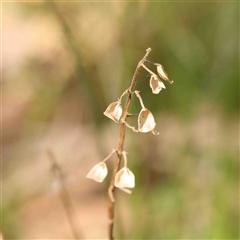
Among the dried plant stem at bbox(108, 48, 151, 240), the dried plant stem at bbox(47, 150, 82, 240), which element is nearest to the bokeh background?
the dried plant stem at bbox(47, 150, 82, 240)

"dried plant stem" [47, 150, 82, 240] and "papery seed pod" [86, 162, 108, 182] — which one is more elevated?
"papery seed pod" [86, 162, 108, 182]

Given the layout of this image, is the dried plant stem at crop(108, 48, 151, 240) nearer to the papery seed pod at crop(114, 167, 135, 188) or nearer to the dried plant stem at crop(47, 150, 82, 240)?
the papery seed pod at crop(114, 167, 135, 188)

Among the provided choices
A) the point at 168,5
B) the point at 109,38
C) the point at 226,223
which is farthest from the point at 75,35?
the point at 226,223

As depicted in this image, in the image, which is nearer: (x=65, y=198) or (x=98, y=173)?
(x=98, y=173)

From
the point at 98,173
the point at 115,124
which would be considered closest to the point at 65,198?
the point at 115,124

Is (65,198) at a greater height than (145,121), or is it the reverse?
(145,121)

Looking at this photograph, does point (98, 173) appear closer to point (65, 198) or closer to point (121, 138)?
point (121, 138)

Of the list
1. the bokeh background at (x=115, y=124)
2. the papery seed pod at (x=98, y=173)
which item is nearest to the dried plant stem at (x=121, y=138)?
the papery seed pod at (x=98, y=173)
